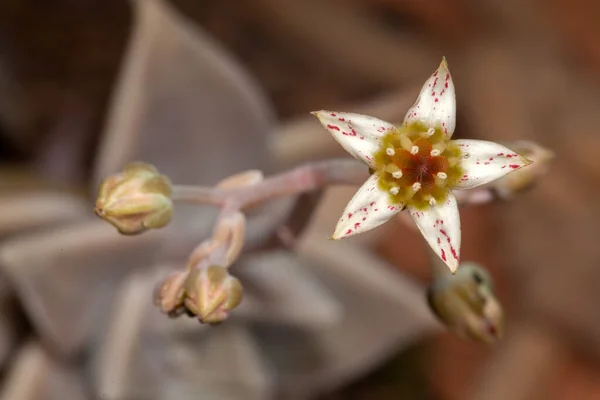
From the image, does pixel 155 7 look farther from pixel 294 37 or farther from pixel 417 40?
pixel 417 40

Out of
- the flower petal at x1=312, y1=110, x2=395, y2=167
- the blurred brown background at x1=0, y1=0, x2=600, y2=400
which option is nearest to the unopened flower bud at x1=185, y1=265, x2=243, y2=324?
the flower petal at x1=312, y1=110, x2=395, y2=167

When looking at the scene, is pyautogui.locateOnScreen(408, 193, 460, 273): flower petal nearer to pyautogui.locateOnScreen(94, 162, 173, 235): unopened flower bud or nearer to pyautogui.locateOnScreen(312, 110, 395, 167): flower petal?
pyautogui.locateOnScreen(312, 110, 395, 167): flower petal

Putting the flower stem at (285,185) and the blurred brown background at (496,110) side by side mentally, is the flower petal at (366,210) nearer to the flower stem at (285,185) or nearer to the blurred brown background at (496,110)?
the flower stem at (285,185)

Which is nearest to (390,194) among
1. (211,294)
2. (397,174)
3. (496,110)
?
(397,174)

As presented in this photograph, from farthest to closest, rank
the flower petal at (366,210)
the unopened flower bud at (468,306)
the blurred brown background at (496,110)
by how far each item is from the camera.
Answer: the blurred brown background at (496,110) → the unopened flower bud at (468,306) → the flower petal at (366,210)

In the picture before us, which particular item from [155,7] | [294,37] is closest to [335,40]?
[294,37]

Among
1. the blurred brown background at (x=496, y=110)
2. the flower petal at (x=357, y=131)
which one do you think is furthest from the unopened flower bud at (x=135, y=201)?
the blurred brown background at (x=496, y=110)
